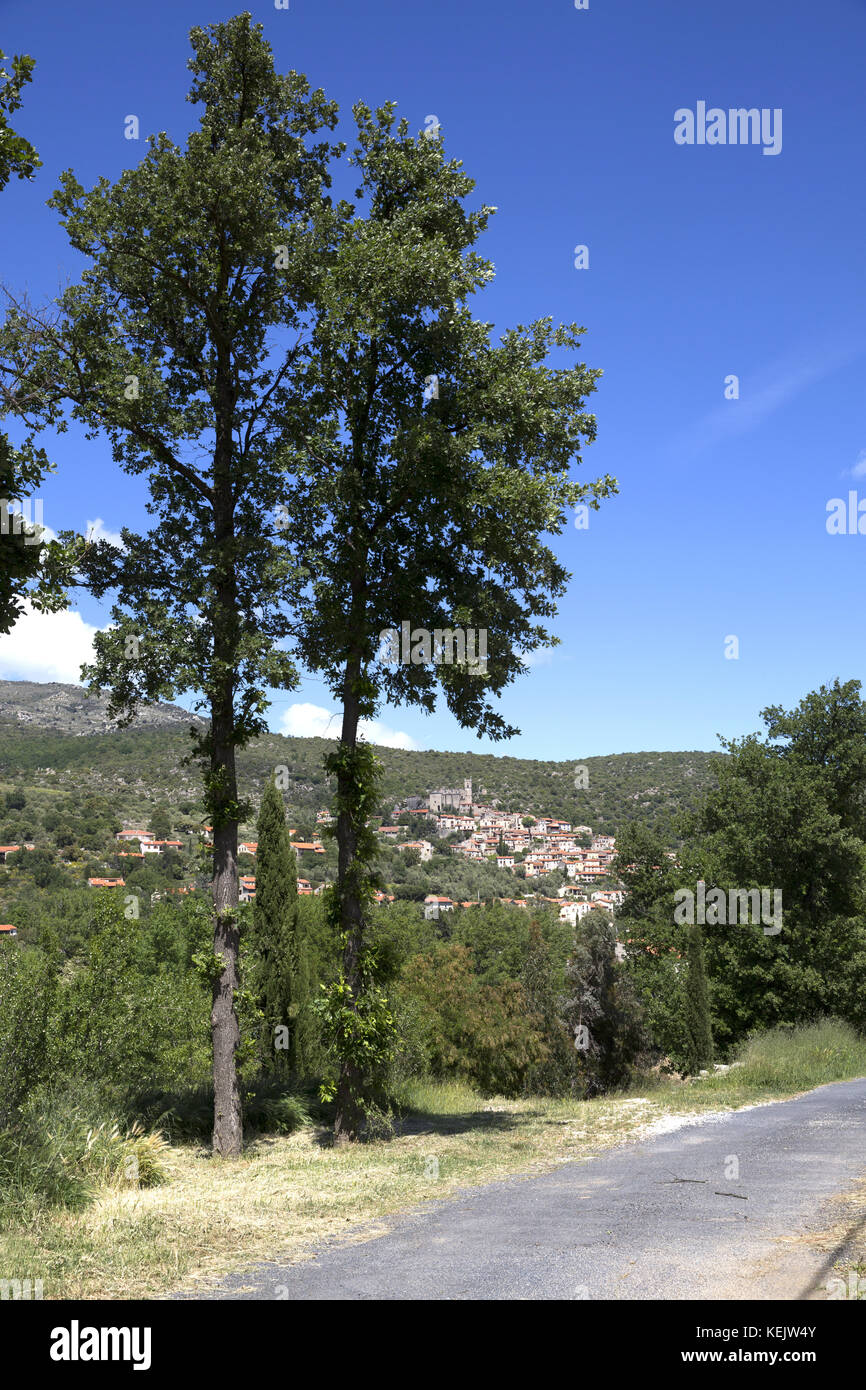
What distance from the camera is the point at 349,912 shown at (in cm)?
1239

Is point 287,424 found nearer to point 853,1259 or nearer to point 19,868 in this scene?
point 853,1259

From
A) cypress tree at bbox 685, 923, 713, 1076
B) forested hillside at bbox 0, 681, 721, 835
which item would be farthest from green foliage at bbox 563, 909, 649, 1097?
forested hillside at bbox 0, 681, 721, 835

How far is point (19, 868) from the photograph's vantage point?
72.9 metres

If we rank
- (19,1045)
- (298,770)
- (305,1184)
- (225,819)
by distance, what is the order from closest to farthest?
(305,1184)
(19,1045)
(225,819)
(298,770)

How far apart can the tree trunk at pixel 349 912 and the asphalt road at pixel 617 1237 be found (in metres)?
3.29

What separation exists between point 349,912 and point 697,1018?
53.4 ft

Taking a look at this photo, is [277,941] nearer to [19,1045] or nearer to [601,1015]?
[601,1015]

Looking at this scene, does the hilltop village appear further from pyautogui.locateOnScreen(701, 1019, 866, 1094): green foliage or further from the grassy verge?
the grassy verge

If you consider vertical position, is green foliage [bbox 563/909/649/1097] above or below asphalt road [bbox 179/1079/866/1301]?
below

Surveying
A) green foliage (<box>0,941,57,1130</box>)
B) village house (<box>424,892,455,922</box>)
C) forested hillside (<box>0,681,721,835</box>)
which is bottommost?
village house (<box>424,892,455,922</box>)

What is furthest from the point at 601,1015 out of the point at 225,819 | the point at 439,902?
the point at 439,902

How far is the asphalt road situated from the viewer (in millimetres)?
5391

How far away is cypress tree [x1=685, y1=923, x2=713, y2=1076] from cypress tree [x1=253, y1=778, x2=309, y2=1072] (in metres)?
10.5

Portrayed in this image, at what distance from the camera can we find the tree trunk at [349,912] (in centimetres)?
1207
